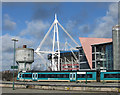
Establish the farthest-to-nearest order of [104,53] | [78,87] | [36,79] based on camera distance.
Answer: [104,53]
[36,79]
[78,87]

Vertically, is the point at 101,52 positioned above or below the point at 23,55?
above

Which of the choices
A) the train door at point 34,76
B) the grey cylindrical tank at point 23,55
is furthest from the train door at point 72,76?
the grey cylindrical tank at point 23,55

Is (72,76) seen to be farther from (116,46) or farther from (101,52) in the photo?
(101,52)

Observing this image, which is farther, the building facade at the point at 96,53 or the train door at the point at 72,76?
the building facade at the point at 96,53

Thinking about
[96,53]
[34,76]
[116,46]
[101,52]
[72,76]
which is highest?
[116,46]

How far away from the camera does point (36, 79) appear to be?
146ft

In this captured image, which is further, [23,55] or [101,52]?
[23,55]

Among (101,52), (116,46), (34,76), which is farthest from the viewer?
(101,52)

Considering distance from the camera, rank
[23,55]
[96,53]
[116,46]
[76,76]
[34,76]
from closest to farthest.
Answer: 1. [76,76]
2. [34,76]
3. [116,46]
4. [96,53]
5. [23,55]

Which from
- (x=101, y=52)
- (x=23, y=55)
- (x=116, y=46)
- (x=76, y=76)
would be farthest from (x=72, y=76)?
(x=23, y=55)

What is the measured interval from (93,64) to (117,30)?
16.2 meters

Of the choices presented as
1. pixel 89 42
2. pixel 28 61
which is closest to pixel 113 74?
pixel 89 42

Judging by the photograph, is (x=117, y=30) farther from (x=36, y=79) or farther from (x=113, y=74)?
(x=36, y=79)

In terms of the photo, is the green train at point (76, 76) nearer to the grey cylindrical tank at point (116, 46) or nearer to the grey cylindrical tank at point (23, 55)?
the grey cylindrical tank at point (116, 46)
